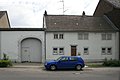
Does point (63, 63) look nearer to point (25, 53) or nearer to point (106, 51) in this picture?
point (25, 53)

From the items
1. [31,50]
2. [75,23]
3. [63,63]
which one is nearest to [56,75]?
[63,63]

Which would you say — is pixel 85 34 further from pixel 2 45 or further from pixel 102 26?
pixel 2 45

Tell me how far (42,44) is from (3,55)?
6.19 meters

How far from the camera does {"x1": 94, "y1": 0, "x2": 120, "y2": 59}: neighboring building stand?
49625mm

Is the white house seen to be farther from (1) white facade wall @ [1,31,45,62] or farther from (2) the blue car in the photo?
(2) the blue car

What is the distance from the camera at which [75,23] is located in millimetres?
50281

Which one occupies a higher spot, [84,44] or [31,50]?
[84,44]

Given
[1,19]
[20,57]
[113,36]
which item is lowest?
[20,57]

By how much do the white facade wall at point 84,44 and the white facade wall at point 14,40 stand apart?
4.08ft

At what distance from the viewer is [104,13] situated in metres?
54.6

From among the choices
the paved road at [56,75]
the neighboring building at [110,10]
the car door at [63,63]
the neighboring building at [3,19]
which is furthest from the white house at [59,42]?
the paved road at [56,75]

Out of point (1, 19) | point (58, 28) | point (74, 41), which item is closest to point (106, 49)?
point (74, 41)

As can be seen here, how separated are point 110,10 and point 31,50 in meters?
15.7

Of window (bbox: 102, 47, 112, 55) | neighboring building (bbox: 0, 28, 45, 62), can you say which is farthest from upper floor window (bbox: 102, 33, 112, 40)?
neighboring building (bbox: 0, 28, 45, 62)
